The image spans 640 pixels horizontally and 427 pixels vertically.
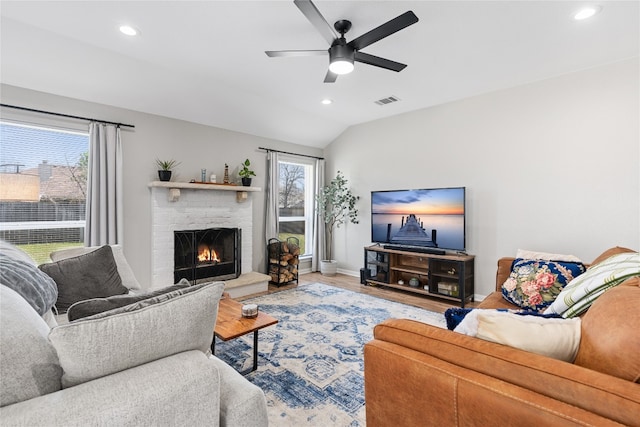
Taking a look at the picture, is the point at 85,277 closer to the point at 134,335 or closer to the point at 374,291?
the point at 134,335

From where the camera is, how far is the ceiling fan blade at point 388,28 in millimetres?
1912

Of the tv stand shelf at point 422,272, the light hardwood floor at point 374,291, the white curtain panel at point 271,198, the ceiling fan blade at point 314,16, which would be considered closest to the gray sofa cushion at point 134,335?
the ceiling fan blade at point 314,16

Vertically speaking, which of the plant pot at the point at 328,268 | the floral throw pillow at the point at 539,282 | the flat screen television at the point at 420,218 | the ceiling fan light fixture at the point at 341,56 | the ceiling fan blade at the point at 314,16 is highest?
the ceiling fan blade at the point at 314,16

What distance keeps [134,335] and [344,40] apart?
7.73ft

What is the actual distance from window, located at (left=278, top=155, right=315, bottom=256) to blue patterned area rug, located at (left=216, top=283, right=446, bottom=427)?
5.71ft

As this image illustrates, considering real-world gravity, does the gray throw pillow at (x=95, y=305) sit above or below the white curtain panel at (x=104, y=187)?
below

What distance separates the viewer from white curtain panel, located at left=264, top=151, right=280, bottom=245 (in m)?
5.05

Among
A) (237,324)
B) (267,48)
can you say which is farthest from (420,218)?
(237,324)

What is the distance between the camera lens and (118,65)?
3.13 meters

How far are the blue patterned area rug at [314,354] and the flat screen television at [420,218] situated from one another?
1034 mm

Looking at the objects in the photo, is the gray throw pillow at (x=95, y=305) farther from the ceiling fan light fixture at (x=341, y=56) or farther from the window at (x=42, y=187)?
the window at (x=42, y=187)

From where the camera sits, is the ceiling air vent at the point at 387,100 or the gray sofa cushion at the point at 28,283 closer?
the gray sofa cushion at the point at 28,283

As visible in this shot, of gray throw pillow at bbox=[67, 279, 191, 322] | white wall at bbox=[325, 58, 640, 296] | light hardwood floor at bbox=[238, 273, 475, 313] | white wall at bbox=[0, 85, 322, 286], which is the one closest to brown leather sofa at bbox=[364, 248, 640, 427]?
gray throw pillow at bbox=[67, 279, 191, 322]

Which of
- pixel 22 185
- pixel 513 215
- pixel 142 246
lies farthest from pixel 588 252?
pixel 22 185
